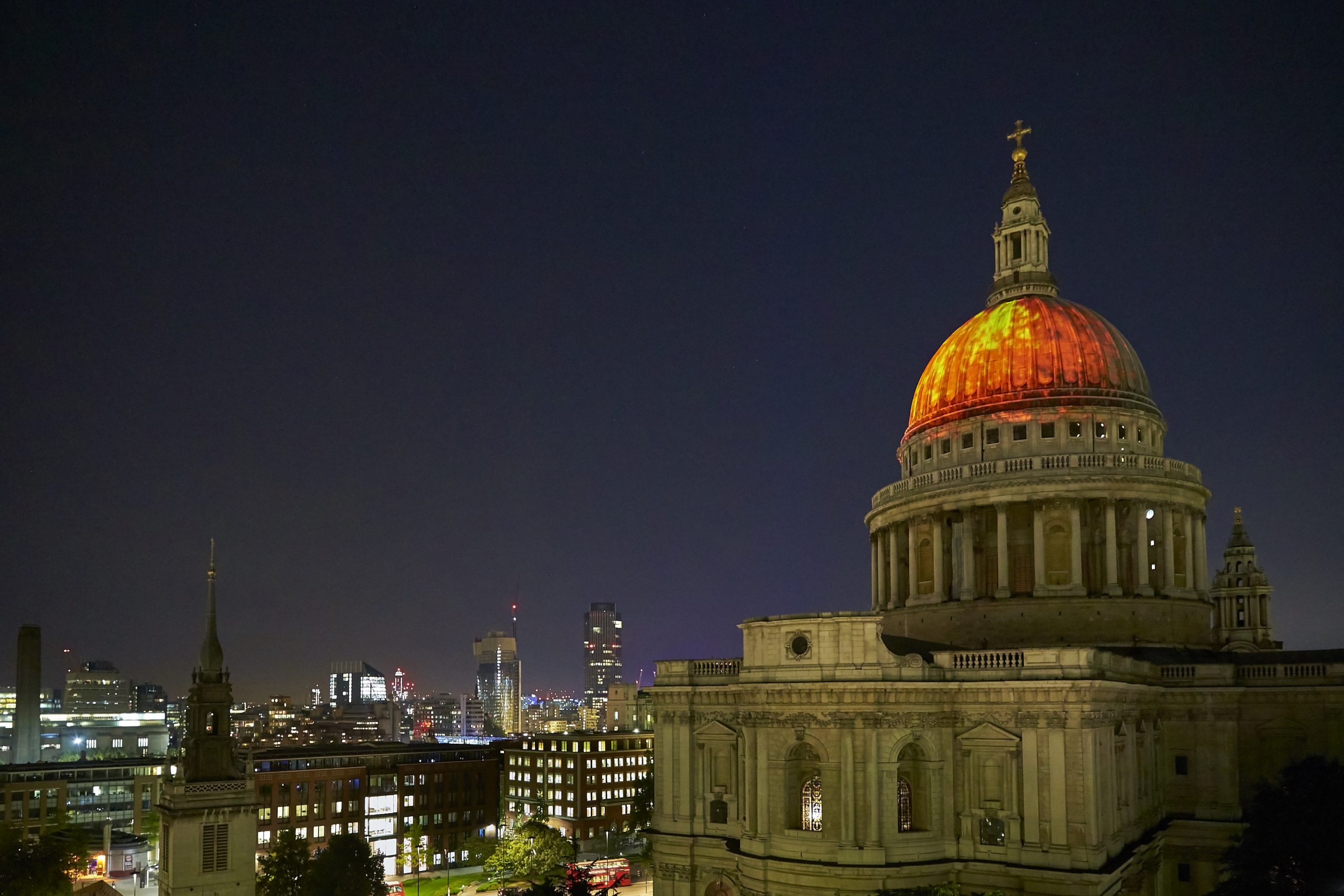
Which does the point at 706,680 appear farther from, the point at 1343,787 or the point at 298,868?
the point at 298,868

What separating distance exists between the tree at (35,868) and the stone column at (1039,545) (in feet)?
194

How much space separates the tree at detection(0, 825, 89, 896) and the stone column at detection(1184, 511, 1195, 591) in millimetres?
68370

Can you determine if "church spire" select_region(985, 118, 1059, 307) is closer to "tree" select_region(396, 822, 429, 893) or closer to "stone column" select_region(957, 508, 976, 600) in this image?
"stone column" select_region(957, 508, 976, 600)

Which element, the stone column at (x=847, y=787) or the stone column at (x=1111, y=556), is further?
the stone column at (x=1111, y=556)

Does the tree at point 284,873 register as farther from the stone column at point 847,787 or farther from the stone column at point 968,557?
the stone column at point 968,557

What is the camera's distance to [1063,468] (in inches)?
2606

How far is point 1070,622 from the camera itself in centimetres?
6400

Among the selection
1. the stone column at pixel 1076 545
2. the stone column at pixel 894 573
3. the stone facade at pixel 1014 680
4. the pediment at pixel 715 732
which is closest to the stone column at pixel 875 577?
the stone facade at pixel 1014 680

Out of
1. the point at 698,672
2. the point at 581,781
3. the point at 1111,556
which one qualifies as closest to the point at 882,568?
the point at 1111,556

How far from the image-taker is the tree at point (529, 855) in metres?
83.0

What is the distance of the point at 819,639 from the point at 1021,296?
3427cm

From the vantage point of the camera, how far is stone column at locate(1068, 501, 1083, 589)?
64062 millimetres

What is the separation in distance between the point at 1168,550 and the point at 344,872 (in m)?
55.9

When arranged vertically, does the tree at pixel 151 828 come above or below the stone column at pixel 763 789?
below
